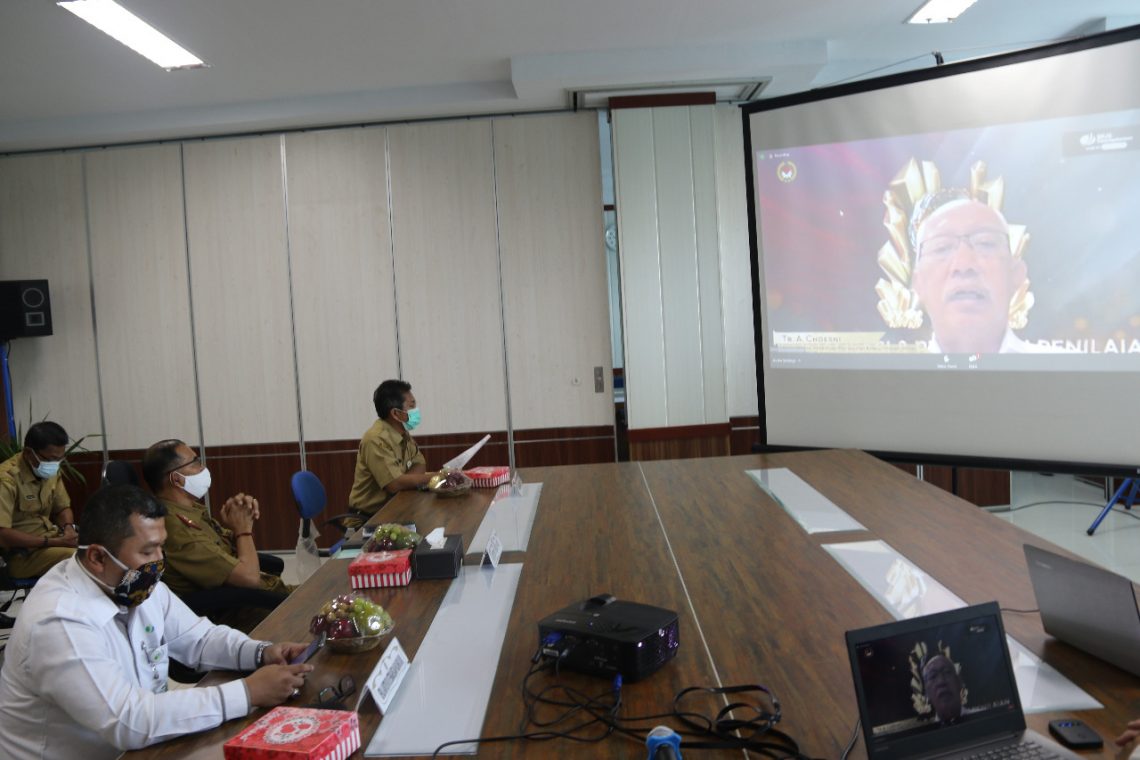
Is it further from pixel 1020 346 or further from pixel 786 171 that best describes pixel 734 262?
pixel 1020 346

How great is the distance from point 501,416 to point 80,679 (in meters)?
4.61

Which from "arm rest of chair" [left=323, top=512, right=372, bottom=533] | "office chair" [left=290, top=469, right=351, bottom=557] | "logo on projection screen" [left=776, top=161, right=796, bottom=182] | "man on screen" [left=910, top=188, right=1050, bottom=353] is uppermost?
"logo on projection screen" [left=776, top=161, right=796, bottom=182]

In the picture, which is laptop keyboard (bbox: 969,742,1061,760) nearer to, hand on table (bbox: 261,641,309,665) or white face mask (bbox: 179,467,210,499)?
hand on table (bbox: 261,641,309,665)

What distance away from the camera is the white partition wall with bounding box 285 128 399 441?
21.1 ft

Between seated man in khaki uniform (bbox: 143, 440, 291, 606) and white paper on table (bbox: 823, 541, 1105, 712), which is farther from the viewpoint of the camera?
seated man in khaki uniform (bbox: 143, 440, 291, 606)

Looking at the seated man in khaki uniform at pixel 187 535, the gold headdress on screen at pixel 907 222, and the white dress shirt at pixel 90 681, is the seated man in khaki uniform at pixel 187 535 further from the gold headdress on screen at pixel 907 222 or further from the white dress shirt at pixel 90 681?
the gold headdress on screen at pixel 907 222

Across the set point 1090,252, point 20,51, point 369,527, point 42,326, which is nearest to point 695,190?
point 1090,252

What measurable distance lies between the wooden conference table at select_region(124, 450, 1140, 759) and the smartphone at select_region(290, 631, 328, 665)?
Answer: 3 centimetres

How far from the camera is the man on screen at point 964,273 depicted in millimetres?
4043

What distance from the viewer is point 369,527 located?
11.5 feet

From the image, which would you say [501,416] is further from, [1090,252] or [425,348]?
[1090,252]

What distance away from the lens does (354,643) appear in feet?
7.16

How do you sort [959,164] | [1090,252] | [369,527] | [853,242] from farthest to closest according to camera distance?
[853,242] < [959,164] < [1090,252] < [369,527]

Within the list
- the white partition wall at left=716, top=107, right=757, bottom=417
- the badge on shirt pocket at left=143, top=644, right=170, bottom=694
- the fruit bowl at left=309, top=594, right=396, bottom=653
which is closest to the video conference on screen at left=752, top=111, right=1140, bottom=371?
the white partition wall at left=716, top=107, right=757, bottom=417
